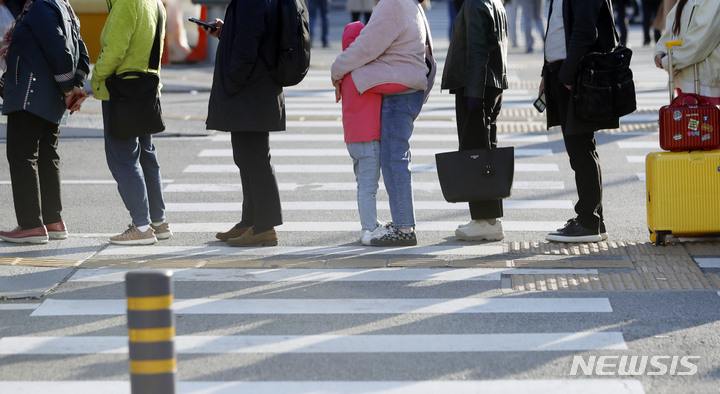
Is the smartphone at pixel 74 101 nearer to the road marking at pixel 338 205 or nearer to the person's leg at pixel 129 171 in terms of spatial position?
the person's leg at pixel 129 171

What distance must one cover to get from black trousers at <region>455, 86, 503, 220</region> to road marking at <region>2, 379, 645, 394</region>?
2.77 meters

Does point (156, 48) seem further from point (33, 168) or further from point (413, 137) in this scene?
point (413, 137)

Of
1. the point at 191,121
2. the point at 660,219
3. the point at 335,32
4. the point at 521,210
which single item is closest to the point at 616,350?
the point at 660,219

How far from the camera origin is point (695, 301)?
225 inches

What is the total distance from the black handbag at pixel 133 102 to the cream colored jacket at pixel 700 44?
A: 3363 millimetres

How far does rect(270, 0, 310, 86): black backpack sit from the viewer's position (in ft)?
22.6

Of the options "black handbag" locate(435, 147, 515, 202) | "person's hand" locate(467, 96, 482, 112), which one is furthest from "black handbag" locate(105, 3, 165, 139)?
"person's hand" locate(467, 96, 482, 112)

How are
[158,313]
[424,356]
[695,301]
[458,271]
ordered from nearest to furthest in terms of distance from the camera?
1. [158,313]
2. [424,356]
3. [695,301]
4. [458,271]

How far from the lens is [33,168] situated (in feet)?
23.9

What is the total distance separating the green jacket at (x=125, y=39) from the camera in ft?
22.6

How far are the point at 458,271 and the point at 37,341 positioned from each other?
8.16 ft

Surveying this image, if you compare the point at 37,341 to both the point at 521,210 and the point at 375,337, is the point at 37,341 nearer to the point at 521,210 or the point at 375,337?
the point at 375,337

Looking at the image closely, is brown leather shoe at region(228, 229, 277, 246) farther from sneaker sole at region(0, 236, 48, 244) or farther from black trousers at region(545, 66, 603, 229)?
black trousers at region(545, 66, 603, 229)

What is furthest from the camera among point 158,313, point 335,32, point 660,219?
point 335,32
